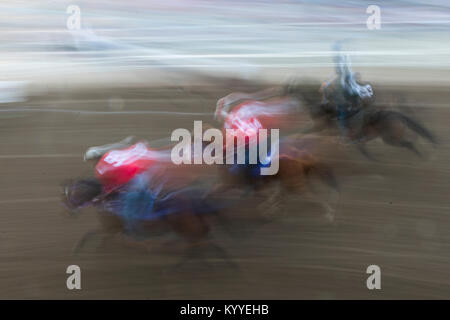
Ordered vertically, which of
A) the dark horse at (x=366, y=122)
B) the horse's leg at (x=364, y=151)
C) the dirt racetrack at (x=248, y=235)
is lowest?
the dirt racetrack at (x=248, y=235)

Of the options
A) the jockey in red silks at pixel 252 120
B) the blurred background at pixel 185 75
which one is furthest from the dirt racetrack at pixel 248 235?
the jockey in red silks at pixel 252 120

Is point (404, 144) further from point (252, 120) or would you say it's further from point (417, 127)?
point (252, 120)

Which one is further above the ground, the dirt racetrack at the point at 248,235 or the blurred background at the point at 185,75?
the blurred background at the point at 185,75

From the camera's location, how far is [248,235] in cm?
136

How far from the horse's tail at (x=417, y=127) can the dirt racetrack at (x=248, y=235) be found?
1.3 inches

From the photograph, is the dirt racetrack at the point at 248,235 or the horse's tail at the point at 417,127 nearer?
the dirt racetrack at the point at 248,235

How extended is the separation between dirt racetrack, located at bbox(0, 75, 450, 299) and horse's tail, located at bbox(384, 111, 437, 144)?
34 millimetres

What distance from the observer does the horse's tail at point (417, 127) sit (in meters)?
1.51

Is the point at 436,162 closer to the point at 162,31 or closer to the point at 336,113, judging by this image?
the point at 336,113

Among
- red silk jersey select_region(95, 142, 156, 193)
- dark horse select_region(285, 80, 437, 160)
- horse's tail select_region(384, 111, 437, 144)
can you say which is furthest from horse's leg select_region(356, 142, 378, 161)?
red silk jersey select_region(95, 142, 156, 193)

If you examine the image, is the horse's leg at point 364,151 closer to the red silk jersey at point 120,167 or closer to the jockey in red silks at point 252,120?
the jockey in red silks at point 252,120

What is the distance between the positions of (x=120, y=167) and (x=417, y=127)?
938 mm

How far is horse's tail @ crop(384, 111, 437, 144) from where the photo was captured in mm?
1512

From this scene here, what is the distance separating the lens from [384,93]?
1.63 m
